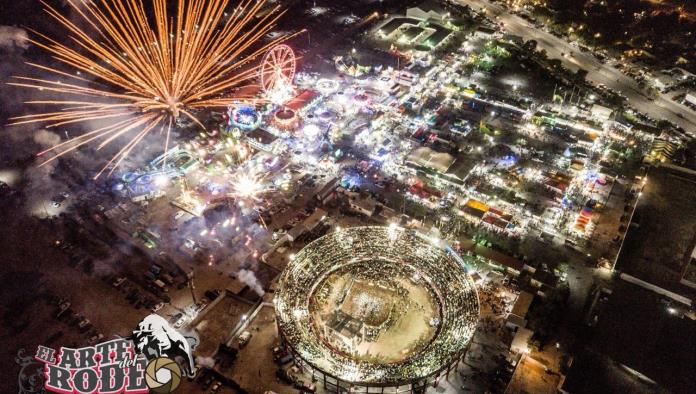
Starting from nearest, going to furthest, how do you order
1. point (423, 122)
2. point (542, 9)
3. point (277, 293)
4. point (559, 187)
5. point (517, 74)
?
point (277, 293) → point (559, 187) → point (423, 122) → point (517, 74) → point (542, 9)

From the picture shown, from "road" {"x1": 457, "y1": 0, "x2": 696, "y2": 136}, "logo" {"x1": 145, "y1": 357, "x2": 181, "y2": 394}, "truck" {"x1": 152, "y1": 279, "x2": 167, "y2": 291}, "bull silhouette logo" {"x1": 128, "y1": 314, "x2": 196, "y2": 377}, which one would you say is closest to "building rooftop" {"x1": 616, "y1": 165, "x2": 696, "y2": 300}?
"road" {"x1": 457, "y1": 0, "x2": 696, "y2": 136}

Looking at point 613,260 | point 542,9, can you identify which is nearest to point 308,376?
point 613,260

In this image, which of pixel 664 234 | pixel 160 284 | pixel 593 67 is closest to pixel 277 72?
pixel 160 284

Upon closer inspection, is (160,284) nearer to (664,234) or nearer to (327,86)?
(327,86)

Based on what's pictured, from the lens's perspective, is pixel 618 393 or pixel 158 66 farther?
pixel 158 66

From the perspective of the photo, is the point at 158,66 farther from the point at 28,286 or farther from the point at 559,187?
the point at 559,187

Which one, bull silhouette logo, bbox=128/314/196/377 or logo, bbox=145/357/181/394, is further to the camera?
logo, bbox=145/357/181/394

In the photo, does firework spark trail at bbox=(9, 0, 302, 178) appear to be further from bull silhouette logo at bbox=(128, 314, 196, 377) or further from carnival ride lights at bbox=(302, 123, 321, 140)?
bull silhouette logo at bbox=(128, 314, 196, 377)

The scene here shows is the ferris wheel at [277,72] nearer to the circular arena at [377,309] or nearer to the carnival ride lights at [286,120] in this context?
the carnival ride lights at [286,120]
